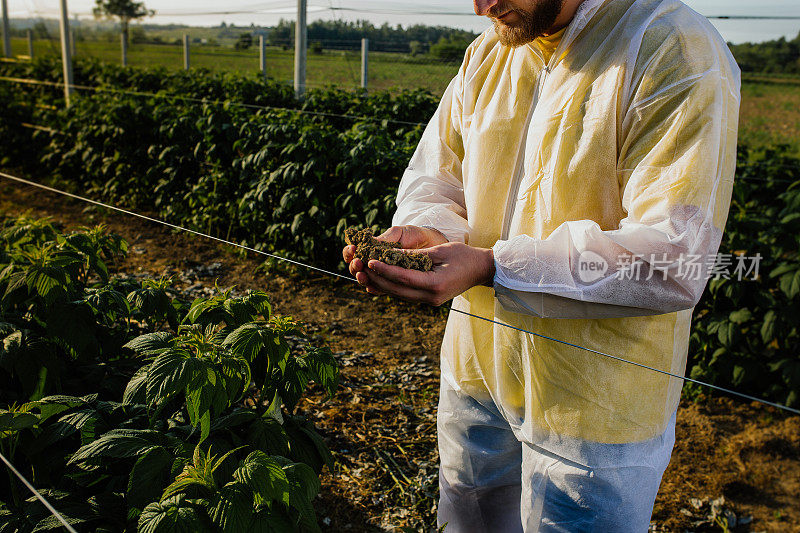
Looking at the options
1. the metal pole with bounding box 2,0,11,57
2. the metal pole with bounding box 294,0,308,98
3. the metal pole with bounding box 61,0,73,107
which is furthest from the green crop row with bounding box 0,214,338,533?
the metal pole with bounding box 2,0,11,57

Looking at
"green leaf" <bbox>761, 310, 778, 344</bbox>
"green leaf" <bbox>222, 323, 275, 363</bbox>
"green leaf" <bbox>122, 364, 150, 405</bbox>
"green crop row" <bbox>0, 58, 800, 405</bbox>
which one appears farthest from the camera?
"green crop row" <bbox>0, 58, 800, 405</bbox>

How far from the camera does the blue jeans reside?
1309 mm

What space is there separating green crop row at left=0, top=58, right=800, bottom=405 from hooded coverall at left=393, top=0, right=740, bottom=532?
231 centimetres

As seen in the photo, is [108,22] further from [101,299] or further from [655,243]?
[655,243]

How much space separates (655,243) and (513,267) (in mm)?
245

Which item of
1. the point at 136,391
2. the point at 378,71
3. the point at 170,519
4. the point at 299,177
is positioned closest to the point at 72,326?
the point at 136,391

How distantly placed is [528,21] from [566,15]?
0.28 ft

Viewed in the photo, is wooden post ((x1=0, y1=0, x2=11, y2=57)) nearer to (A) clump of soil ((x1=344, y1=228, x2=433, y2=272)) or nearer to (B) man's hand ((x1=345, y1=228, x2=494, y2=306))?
(A) clump of soil ((x1=344, y1=228, x2=433, y2=272))

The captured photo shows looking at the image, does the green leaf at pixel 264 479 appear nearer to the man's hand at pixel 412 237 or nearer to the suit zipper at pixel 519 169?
the man's hand at pixel 412 237

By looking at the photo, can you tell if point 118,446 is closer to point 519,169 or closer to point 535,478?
point 535,478

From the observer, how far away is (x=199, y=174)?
5793 millimetres

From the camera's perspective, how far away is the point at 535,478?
1409 millimetres

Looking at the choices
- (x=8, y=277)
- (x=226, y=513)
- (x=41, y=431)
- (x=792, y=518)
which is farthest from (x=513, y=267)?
(x=792, y=518)

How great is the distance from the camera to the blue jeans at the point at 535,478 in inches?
51.5
